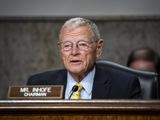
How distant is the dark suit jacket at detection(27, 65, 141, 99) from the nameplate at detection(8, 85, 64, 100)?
1.69 ft

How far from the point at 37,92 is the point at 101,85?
0.64m

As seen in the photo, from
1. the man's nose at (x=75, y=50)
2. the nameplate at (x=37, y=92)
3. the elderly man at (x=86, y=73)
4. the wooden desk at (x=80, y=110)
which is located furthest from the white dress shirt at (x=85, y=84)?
the wooden desk at (x=80, y=110)

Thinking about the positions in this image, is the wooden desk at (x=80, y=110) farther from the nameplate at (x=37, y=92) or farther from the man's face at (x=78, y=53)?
the man's face at (x=78, y=53)

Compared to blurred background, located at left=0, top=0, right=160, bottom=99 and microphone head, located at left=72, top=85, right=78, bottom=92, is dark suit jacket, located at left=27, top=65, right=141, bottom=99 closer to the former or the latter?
microphone head, located at left=72, top=85, right=78, bottom=92

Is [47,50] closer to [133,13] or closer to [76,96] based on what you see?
[133,13]

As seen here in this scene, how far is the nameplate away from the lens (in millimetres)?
2193

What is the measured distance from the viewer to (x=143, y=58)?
386cm

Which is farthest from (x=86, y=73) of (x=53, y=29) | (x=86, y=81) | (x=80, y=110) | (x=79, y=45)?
(x=53, y=29)

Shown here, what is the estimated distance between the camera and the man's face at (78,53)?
9.25 ft

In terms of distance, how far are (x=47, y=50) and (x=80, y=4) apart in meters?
0.56

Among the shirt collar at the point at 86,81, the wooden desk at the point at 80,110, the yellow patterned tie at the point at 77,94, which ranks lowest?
the wooden desk at the point at 80,110

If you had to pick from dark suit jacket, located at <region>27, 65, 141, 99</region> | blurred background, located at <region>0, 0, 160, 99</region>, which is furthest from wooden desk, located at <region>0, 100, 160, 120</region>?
blurred background, located at <region>0, 0, 160, 99</region>

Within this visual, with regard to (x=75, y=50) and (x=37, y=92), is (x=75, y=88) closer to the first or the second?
(x=75, y=50)

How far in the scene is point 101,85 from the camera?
2797 mm
